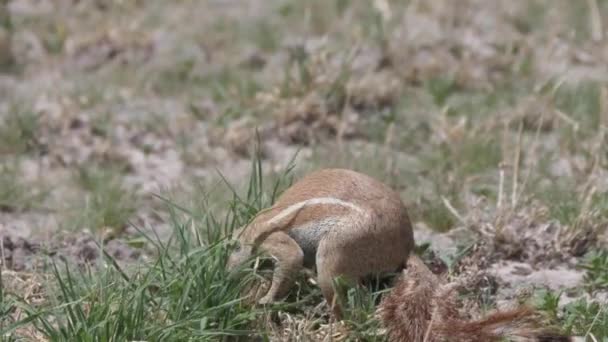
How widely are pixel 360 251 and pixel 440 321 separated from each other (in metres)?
0.38

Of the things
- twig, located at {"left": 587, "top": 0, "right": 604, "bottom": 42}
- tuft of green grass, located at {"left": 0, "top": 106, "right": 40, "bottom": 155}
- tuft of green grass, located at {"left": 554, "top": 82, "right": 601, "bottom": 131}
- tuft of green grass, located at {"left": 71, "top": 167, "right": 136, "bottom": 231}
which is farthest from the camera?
twig, located at {"left": 587, "top": 0, "right": 604, "bottom": 42}

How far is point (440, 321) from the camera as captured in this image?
13.2 feet

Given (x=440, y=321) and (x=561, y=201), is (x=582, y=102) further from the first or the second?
(x=440, y=321)

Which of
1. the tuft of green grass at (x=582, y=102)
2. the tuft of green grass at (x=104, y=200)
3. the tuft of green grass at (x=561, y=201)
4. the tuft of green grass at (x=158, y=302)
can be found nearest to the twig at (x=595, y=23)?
the tuft of green grass at (x=582, y=102)

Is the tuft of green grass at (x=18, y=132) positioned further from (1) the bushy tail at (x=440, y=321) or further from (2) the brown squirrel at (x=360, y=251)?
(1) the bushy tail at (x=440, y=321)

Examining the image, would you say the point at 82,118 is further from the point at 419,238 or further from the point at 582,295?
the point at 582,295

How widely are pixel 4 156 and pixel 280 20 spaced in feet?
8.52

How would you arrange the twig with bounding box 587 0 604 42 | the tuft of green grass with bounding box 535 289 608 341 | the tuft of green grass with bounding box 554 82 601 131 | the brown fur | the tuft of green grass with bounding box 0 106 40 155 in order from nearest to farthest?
the brown fur, the tuft of green grass with bounding box 535 289 608 341, the tuft of green grass with bounding box 0 106 40 155, the tuft of green grass with bounding box 554 82 601 131, the twig with bounding box 587 0 604 42

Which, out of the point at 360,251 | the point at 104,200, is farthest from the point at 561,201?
the point at 104,200

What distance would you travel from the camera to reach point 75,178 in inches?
247

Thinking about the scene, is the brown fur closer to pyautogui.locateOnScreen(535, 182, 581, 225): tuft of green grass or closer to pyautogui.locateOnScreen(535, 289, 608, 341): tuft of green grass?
pyautogui.locateOnScreen(535, 289, 608, 341): tuft of green grass

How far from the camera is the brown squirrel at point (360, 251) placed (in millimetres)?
4012

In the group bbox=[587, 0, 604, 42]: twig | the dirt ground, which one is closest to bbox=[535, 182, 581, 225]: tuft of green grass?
the dirt ground

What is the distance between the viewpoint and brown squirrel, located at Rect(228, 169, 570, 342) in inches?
158
